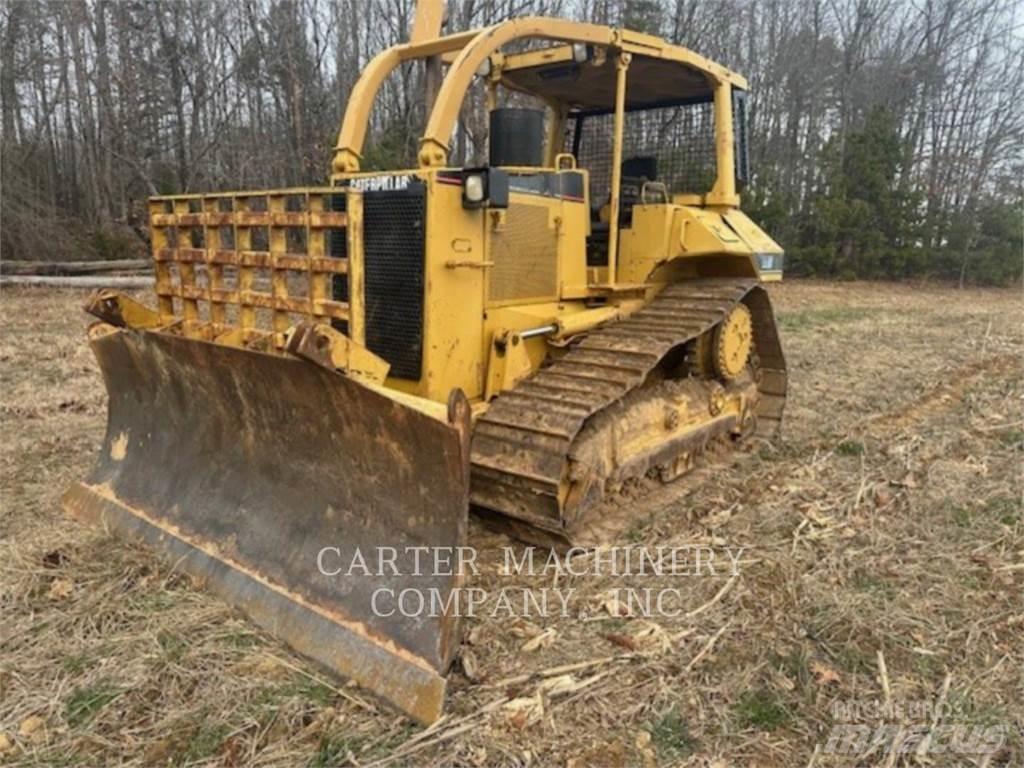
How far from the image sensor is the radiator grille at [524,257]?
4.42m

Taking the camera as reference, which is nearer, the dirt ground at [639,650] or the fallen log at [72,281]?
the dirt ground at [639,650]

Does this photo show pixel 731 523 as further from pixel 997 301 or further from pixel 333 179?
pixel 997 301

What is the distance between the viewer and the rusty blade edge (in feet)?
9.44

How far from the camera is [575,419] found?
153 inches

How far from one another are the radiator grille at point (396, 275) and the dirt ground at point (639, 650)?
1.08 m

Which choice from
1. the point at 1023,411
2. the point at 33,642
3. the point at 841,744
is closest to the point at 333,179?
the point at 33,642

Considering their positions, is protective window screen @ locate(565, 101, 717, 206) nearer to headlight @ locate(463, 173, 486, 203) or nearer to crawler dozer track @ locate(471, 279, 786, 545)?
crawler dozer track @ locate(471, 279, 786, 545)

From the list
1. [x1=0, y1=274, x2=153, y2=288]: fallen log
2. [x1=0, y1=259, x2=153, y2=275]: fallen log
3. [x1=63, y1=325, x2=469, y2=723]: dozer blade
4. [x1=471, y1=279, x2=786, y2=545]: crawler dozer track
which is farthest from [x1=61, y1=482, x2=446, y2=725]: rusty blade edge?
[x1=0, y1=259, x2=153, y2=275]: fallen log

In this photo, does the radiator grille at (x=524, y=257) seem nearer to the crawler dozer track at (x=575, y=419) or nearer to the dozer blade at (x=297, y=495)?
the crawler dozer track at (x=575, y=419)

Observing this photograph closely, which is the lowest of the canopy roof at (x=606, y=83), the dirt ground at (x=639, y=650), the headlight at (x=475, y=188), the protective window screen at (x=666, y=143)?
the dirt ground at (x=639, y=650)

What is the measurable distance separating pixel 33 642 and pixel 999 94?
3239 centimetres

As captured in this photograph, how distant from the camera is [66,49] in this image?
66.1 ft

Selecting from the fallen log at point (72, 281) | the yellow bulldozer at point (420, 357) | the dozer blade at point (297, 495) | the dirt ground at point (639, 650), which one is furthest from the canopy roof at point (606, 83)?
the fallen log at point (72, 281)

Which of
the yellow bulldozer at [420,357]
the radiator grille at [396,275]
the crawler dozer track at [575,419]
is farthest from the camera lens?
the radiator grille at [396,275]
